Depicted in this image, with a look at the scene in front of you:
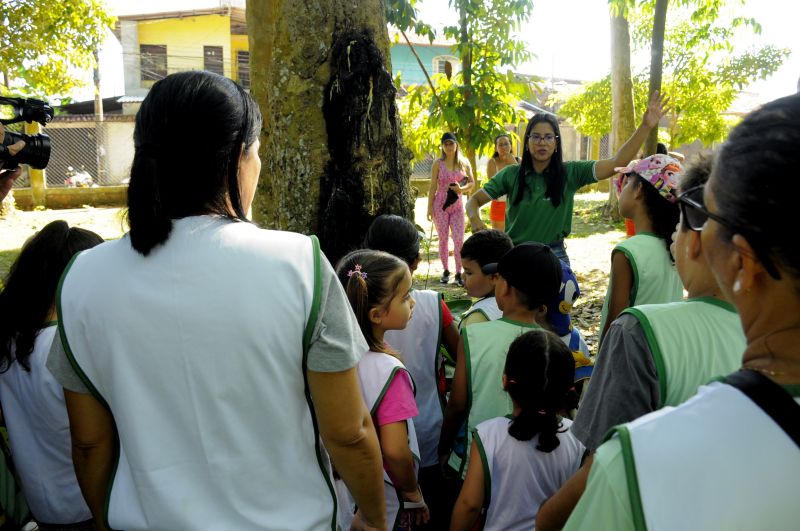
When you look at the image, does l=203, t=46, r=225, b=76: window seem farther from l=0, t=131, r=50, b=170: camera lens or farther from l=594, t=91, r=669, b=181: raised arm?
l=0, t=131, r=50, b=170: camera lens

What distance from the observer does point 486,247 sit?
10.7 feet

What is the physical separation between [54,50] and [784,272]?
12.2 metres

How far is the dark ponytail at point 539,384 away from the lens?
2064 mm

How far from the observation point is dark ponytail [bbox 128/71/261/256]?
4.42ft

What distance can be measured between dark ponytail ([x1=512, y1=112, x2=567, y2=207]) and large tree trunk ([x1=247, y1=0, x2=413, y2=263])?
1010 millimetres

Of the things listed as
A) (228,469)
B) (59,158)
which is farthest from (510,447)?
(59,158)

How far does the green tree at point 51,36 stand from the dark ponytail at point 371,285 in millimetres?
10313

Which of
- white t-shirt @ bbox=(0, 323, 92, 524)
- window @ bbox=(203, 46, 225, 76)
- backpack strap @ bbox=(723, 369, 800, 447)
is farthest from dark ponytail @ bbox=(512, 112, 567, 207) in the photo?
window @ bbox=(203, 46, 225, 76)

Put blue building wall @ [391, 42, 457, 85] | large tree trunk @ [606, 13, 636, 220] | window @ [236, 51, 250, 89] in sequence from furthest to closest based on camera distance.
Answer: blue building wall @ [391, 42, 457, 85], window @ [236, 51, 250, 89], large tree trunk @ [606, 13, 636, 220]

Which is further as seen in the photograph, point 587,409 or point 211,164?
point 587,409

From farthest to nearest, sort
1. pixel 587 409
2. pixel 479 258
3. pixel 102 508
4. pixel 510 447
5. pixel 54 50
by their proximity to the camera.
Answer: pixel 54 50, pixel 479 258, pixel 510 447, pixel 587 409, pixel 102 508

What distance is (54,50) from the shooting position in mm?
10930

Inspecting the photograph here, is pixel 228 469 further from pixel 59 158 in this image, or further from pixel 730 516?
pixel 59 158

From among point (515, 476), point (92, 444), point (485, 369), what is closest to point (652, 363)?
point (515, 476)
